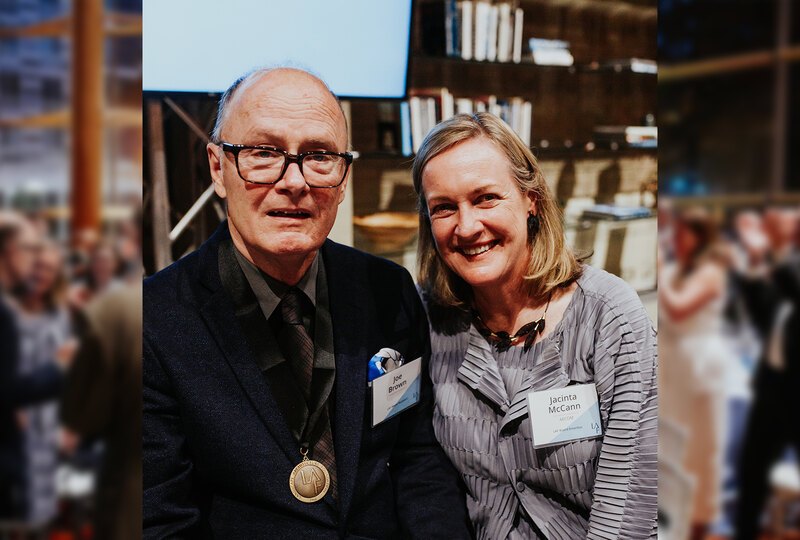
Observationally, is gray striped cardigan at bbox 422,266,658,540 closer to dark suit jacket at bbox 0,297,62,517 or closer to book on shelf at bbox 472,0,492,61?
dark suit jacket at bbox 0,297,62,517

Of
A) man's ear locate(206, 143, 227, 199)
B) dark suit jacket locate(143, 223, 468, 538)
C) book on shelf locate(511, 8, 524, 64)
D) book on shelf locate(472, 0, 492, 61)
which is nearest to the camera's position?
dark suit jacket locate(143, 223, 468, 538)

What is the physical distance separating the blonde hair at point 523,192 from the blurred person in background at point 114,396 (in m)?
1.25

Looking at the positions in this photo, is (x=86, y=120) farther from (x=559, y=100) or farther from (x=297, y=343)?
(x=559, y=100)

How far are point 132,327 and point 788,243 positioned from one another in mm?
277

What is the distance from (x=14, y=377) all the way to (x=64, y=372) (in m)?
0.02

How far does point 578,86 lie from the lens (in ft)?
15.7

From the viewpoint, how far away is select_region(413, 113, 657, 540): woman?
56.0 inches

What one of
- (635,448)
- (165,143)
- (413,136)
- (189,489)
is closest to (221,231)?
(189,489)

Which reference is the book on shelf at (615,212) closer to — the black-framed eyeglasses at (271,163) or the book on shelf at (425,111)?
the book on shelf at (425,111)

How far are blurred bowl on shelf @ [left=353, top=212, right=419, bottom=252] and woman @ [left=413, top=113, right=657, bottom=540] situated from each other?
5.02ft

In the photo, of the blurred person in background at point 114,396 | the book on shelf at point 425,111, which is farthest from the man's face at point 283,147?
the book on shelf at point 425,111

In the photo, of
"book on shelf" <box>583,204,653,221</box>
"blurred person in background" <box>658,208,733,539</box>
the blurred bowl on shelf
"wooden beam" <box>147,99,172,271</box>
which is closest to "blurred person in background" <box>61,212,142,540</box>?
"blurred person in background" <box>658,208,733,539</box>

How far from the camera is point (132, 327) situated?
318 millimetres

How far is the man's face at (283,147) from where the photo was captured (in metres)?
1.28
